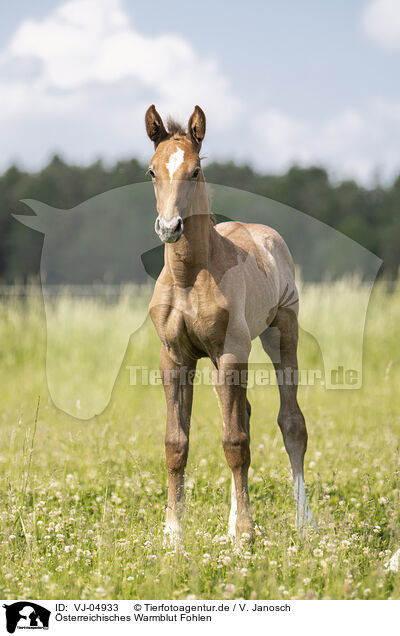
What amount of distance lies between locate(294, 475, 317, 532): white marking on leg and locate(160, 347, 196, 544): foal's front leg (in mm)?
918

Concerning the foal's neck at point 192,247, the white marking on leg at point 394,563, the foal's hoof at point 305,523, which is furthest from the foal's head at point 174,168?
the white marking on leg at point 394,563

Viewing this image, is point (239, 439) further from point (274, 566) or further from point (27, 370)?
point (27, 370)

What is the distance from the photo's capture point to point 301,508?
480 cm

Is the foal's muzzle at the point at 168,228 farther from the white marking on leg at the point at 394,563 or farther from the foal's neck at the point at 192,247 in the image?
the white marking on leg at the point at 394,563

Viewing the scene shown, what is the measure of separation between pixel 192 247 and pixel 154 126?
2.70ft

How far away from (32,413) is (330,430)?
4221mm

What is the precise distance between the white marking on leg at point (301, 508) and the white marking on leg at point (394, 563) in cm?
70

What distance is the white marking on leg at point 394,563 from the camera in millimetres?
3939

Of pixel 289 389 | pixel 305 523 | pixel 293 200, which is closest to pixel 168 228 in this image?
pixel 289 389

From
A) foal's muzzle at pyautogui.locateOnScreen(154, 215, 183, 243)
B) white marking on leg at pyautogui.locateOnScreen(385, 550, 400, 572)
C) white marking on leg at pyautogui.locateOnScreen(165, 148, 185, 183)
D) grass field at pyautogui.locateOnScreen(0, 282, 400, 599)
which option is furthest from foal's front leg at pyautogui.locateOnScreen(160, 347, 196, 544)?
white marking on leg at pyautogui.locateOnScreen(385, 550, 400, 572)

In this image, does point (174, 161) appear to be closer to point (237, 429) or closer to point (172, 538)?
point (237, 429)

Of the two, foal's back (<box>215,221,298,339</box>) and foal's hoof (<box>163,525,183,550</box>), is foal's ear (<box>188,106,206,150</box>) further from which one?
foal's hoof (<box>163,525,183,550</box>)

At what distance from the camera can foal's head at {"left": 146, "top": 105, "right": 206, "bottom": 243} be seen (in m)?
3.63

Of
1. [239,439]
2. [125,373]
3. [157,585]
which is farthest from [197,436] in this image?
[125,373]
